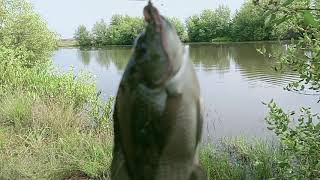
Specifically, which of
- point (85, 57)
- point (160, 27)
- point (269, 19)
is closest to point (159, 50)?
point (160, 27)

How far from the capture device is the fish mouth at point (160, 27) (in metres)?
0.98

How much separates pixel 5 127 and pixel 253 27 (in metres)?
69.9

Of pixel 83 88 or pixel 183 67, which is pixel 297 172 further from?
pixel 83 88

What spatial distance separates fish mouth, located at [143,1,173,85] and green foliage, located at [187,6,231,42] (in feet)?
244

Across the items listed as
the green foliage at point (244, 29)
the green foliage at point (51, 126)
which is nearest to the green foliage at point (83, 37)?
the green foliage at point (244, 29)

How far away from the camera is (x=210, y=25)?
260 feet

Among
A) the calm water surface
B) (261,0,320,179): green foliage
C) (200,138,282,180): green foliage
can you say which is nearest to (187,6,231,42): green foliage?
the calm water surface

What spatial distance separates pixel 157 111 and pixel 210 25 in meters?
79.5

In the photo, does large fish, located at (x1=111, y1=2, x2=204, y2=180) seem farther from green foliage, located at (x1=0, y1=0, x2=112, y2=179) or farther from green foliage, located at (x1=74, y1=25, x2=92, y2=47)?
green foliage, located at (x1=74, y1=25, x2=92, y2=47)

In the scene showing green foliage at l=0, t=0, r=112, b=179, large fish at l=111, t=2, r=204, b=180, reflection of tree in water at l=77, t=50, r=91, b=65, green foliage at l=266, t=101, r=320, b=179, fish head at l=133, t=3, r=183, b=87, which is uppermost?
fish head at l=133, t=3, r=183, b=87

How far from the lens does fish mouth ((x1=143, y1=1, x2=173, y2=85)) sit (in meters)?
0.98

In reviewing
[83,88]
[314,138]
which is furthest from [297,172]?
[83,88]

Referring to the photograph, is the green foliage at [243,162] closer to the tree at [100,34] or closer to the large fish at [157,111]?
the large fish at [157,111]

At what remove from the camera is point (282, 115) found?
4.63m
